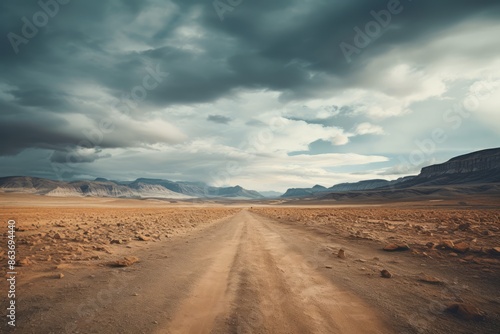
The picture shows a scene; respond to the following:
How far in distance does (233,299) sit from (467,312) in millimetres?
4634

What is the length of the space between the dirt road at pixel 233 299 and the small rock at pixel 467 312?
0.30 meters

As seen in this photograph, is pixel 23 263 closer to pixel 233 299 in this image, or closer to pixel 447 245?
pixel 233 299

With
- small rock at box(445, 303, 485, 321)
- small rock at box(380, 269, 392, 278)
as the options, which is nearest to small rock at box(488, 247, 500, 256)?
small rock at box(380, 269, 392, 278)

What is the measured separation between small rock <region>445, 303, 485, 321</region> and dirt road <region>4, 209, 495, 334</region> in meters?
0.30

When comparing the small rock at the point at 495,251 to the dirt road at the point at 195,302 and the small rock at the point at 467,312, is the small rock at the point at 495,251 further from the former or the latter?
the dirt road at the point at 195,302

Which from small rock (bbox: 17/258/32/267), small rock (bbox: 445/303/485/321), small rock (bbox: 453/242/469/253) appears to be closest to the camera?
small rock (bbox: 445/303/485/321)

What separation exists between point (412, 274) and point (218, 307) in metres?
6.11

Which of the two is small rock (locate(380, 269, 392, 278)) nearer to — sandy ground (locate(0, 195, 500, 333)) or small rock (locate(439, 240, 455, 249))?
sandy ground (locate(0, 195, 500, 333))

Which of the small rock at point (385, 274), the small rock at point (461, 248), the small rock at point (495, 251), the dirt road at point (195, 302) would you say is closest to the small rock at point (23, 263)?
the dirt road at point (195, 302)

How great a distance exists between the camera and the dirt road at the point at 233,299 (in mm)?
4586

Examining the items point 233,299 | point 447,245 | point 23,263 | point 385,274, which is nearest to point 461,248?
point 447,245

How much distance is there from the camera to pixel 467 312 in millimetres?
4879

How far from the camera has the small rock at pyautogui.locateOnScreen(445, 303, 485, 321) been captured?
15.7 feet

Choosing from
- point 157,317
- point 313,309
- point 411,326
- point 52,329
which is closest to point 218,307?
point 157,317
